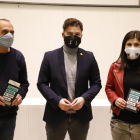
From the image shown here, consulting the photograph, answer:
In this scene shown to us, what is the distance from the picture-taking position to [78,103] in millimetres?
1598

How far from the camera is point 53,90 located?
1.77 m

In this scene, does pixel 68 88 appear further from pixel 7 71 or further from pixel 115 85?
pixel 7 71

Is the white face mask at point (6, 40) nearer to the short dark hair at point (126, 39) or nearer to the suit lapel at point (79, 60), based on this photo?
the suit lapel at point (79, 60)

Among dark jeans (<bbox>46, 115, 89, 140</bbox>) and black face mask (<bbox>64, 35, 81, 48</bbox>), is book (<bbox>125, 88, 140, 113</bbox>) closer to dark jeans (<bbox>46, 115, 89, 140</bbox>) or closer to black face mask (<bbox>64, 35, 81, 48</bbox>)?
dark jeans (<bbox>46, 115, 89, 140</bbox>)

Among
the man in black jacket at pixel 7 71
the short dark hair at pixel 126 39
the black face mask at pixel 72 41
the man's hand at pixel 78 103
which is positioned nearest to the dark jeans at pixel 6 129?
the man in black jacket at pixel 7 71

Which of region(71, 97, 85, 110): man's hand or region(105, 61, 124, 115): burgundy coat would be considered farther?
region(105, 61, 124, 115): burgundy coat

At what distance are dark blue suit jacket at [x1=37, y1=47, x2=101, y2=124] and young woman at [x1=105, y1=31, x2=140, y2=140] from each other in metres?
0.22

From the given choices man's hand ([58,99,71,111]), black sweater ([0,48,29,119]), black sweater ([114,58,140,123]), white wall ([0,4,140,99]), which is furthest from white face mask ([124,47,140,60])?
white wall ([0,4,140,99])

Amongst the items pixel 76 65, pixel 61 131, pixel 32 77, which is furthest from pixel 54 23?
pixel 61 131

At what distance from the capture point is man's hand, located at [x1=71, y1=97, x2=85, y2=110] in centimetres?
160

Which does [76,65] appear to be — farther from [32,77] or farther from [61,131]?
[32,77]

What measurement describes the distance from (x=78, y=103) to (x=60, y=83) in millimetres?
267

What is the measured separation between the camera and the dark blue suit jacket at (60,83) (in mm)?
1709

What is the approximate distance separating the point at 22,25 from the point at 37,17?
314mm
